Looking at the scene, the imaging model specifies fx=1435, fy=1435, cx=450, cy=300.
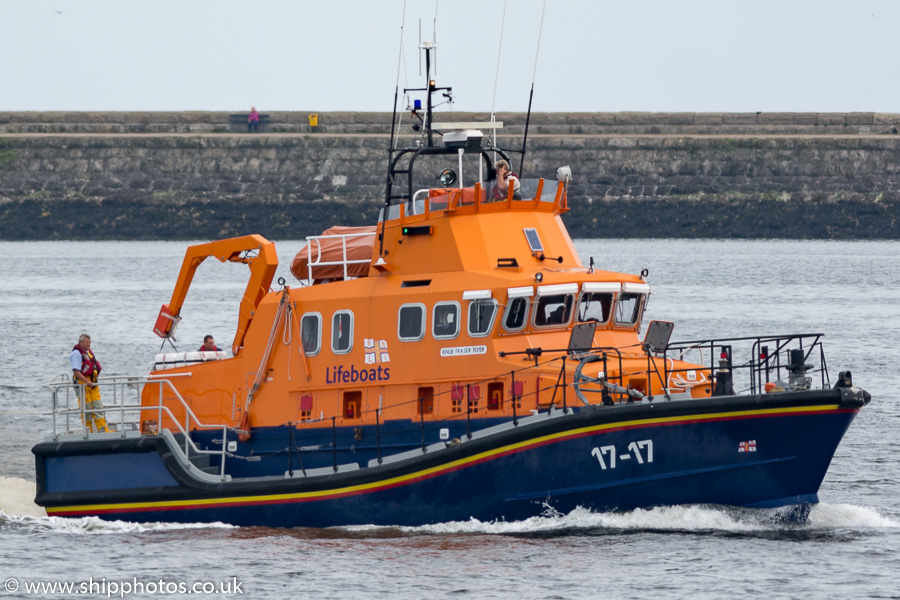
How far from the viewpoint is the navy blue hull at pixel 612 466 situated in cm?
1395

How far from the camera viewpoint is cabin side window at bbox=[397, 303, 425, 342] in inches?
599

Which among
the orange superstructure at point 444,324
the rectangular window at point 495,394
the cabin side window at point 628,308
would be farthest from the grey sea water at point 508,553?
the cabin side window at point 628,308

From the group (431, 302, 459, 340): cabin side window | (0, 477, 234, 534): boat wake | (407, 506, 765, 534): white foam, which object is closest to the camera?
(407, 506, 765, 534): white foam

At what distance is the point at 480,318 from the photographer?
1499 centimetres

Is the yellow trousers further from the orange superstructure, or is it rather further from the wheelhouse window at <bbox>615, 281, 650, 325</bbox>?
the wheelhouse window at <bbox>615, 281, 650, 325</bbox>

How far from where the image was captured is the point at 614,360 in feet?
49.3

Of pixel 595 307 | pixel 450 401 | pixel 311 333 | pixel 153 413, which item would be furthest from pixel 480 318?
pixel 153 413

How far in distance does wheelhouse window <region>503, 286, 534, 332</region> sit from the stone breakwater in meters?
48.9

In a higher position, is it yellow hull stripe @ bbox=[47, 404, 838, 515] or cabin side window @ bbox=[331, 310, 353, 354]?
cabin side window @ bbox=[331, 310, 353, 354]

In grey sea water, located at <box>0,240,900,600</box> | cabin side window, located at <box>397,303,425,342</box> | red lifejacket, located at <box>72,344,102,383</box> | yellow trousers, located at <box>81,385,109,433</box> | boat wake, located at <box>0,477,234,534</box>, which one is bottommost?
boat wake, located at <box>0,477,234,534</box>

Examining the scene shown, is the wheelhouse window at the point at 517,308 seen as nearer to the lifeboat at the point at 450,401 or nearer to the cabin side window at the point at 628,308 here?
the lifeboat at the point at 450,401

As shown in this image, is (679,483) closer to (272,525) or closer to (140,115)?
(272,525)

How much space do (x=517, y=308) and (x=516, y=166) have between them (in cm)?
4971

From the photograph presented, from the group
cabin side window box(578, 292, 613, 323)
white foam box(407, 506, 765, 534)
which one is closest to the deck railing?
white foam box(407, 506, 765, 534)
